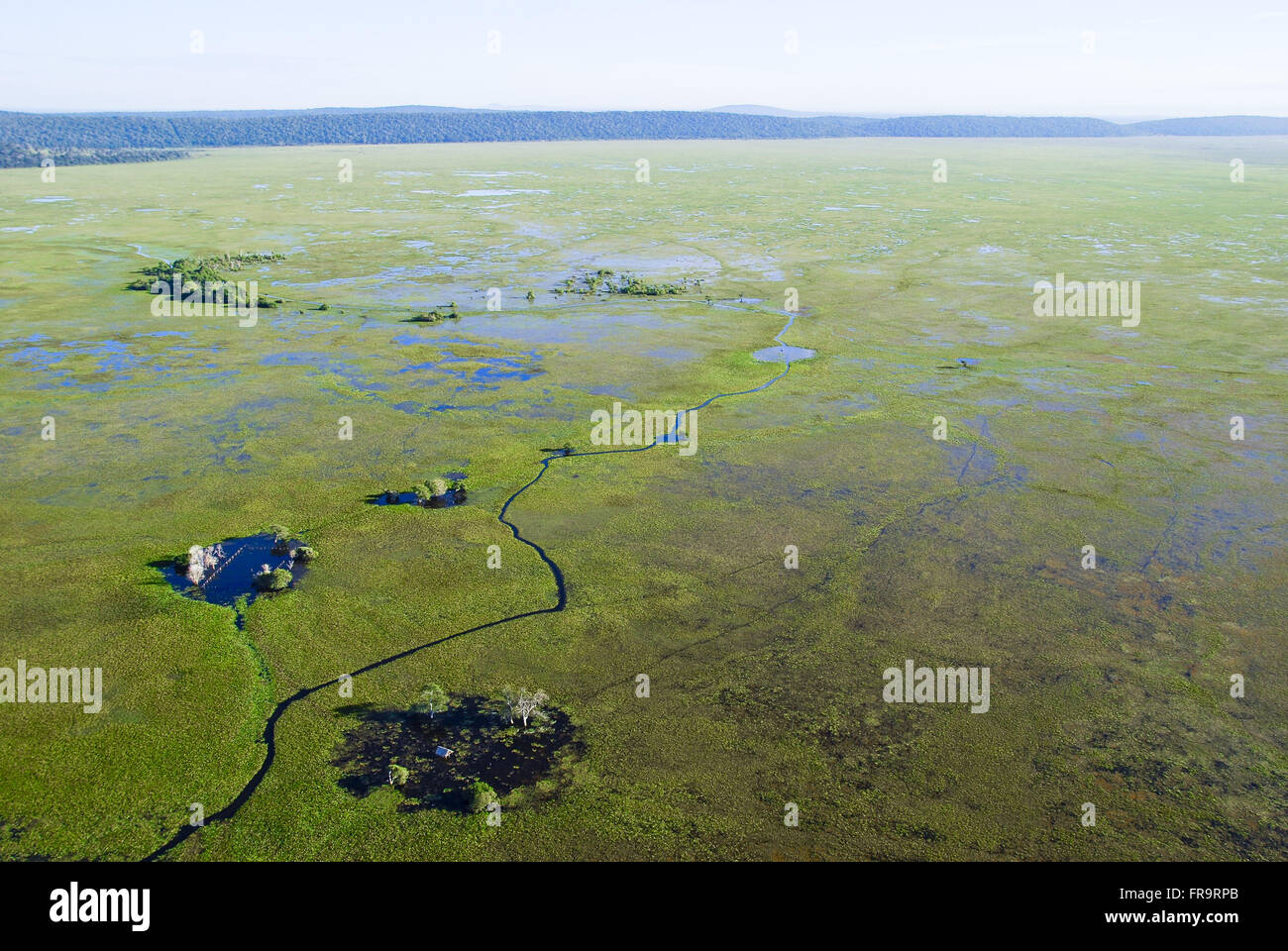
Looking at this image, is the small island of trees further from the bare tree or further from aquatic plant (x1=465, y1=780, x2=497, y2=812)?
aquatic plant (x1=465, y1=780, x2=497, y2=812)

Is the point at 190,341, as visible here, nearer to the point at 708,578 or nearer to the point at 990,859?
the point at 708,578

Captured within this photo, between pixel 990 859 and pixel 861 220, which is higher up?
pixel 861 220

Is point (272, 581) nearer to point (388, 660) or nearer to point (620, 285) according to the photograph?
point (388, 660)

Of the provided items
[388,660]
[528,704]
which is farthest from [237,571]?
[528,704]

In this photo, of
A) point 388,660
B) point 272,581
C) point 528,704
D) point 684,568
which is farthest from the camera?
point 684,568

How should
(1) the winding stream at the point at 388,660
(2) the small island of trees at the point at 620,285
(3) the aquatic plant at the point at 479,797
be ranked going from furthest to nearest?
1. (2) the small island of trees at the point at 620,285
2. (3) the aquatic plant at the point at 479,797
3. (1) the winding stream at the point at 388,660

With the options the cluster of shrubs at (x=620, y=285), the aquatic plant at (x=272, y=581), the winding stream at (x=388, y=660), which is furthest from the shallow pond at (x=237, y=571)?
the cluster of shrubs at (x=620, y=285)

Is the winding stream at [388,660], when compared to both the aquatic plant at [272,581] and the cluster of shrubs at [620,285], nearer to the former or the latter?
the aquatic plant at [272,581]

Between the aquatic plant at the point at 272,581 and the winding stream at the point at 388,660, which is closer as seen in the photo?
the winding stream at the point at 388,660
